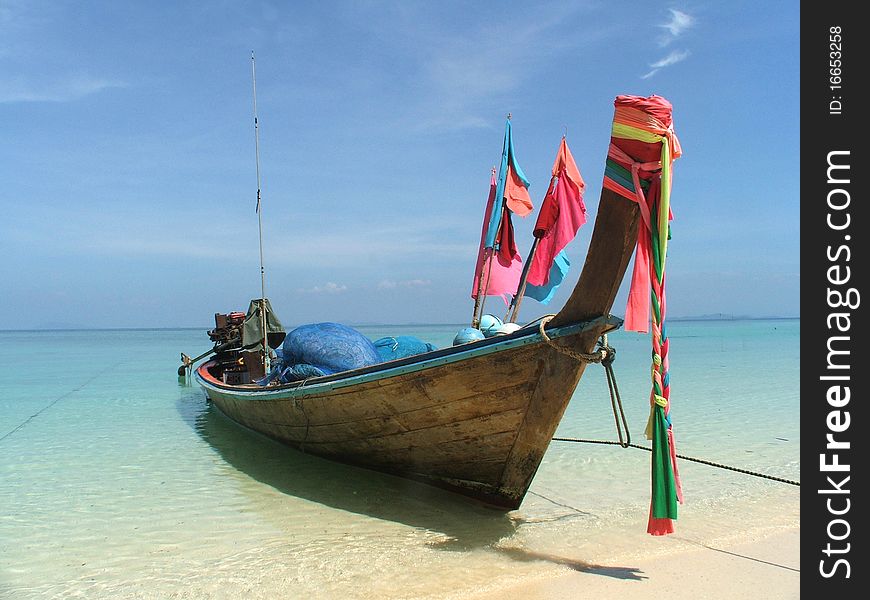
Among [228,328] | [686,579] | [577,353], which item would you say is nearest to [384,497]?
[577,353]

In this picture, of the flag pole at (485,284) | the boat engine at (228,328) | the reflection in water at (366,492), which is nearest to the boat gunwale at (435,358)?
the reflection in water at (366,492)

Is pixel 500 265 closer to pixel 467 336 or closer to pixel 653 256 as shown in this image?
pixel 467 336

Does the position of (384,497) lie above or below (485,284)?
below

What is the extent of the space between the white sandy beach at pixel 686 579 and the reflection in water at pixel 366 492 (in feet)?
2.84

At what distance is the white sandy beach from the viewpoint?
12.6 feet

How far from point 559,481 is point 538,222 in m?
3.06

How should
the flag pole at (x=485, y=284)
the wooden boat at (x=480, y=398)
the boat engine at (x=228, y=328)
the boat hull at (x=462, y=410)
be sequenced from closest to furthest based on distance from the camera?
the wooden boat at (x=480, y=398) → the boat hull at (x=462, y=410) → the flag pole at (x=485, y=284) → the boat engine at (x=228, y=328)

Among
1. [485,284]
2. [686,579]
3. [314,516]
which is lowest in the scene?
[314,516]

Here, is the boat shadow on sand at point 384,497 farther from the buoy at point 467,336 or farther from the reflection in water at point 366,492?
the buoy at point 467,336

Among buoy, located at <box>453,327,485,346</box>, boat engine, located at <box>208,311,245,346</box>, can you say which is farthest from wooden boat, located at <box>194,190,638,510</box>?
boat engine, located at <box>208,311,245,346</box>

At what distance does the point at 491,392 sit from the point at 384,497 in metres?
1.89

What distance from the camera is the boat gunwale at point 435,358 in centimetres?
438

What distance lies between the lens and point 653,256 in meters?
3.89

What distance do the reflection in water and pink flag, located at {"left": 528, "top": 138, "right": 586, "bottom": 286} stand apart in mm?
A: 3000
